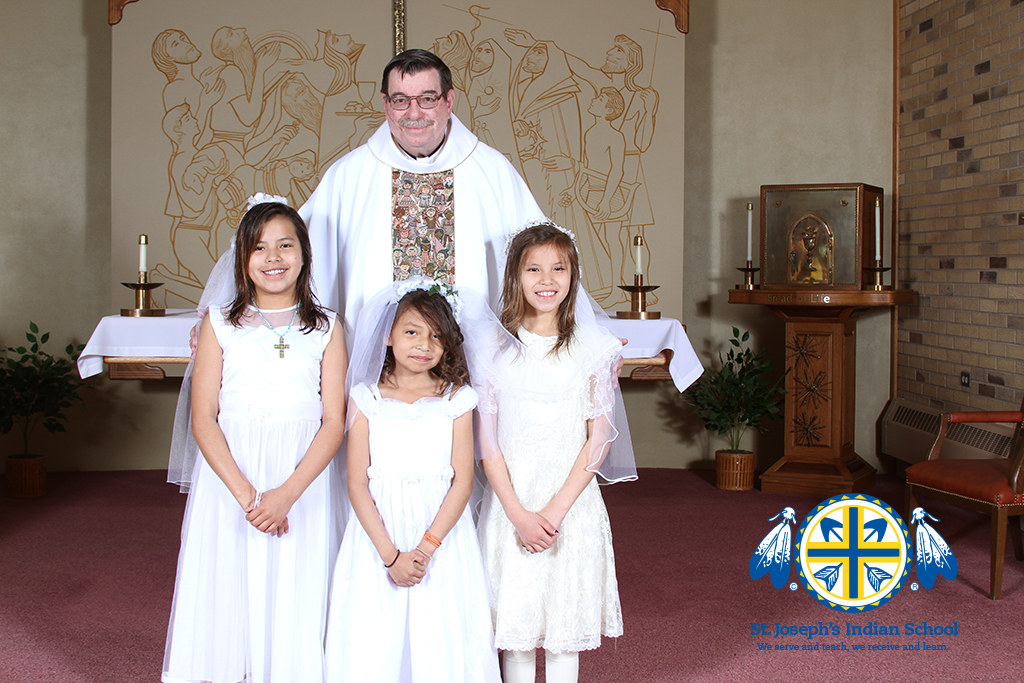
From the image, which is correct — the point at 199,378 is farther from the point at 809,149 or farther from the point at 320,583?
the point at 809,149

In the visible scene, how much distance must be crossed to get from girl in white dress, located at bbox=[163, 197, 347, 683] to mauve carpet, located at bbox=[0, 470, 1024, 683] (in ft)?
2.42

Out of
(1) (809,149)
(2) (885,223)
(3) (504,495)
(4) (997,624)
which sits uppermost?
(1) (809,149)

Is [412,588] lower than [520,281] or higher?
lower

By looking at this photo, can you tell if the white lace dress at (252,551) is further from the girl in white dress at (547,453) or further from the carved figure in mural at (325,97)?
the carved figure in mural at (325,97)

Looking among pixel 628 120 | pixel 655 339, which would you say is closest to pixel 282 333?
pixel 655 339

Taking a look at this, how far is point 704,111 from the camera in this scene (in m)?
5.69

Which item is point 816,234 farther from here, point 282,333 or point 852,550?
point 282,333

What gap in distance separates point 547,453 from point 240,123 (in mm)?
4077

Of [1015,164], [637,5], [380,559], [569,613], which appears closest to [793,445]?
[1015,164]

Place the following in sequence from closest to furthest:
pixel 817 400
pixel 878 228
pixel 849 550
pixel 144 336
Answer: pixel 849 550, pixel 144 336, pixel 878 228, pixel 817 400

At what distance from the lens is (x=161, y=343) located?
→ 3637 mm

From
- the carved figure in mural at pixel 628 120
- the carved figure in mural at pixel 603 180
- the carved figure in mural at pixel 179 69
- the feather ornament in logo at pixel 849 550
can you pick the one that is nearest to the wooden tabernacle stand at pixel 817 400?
the carved figure in mural at pixel 628 120

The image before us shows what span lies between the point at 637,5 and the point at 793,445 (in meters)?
2.98

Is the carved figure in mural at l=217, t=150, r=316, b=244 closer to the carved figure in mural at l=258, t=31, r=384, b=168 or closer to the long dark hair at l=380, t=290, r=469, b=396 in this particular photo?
the carved figure in mural at l=258, t=31, r=384, b=168
